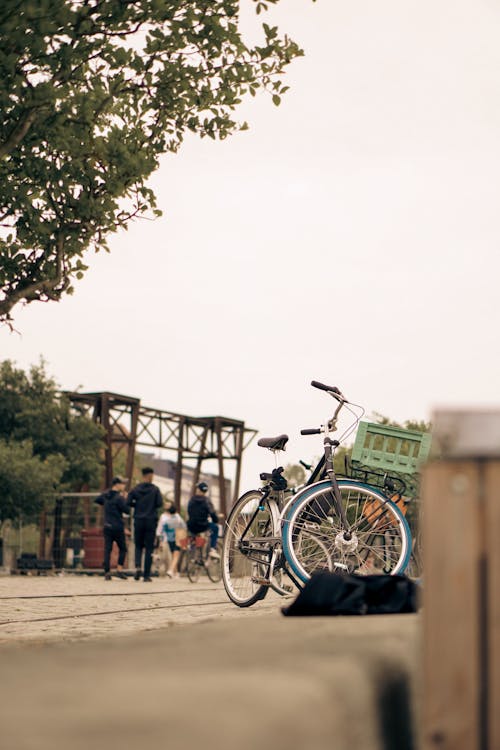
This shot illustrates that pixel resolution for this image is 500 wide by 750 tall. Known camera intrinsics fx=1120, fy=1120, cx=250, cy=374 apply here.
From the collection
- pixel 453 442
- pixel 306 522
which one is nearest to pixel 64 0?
pixel 306 522

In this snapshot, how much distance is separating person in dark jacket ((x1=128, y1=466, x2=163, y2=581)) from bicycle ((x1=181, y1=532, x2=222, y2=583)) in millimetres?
965

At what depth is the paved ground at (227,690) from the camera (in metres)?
2.12

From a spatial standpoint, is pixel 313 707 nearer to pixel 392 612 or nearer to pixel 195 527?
pixel 392 612

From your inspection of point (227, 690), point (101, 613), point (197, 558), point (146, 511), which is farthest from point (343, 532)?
point (197, 558)

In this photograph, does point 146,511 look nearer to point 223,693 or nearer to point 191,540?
point 191,540

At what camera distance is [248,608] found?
9508mm

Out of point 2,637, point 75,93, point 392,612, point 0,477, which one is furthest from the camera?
point 0,477

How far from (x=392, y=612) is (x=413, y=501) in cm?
451

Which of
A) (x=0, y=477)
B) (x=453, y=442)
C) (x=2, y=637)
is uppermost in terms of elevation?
(x=0, y=477)

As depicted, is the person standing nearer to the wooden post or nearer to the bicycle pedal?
the bicycle pedal

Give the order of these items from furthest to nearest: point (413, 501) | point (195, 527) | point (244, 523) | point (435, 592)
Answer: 1. point (195, 527)
2. point (244, 523)
3. point (413, 501)
4. point (435, 592)

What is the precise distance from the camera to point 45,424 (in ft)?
134

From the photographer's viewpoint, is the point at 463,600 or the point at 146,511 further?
the point at 146,511

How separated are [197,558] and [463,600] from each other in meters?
20.3
